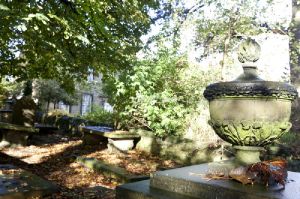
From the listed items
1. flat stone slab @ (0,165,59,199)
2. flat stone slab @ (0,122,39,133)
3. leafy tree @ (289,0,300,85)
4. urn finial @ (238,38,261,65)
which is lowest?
flat stone slab @ (0,165,59,199)

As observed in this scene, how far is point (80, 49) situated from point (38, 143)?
5.09 meters

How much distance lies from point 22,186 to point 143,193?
283 cm

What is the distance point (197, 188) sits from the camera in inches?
136

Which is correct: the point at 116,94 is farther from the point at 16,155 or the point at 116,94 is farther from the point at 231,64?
the point at 231,64

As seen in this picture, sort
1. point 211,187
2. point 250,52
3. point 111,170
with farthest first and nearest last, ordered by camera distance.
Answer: point 111,170, point 250,52, point 211,187

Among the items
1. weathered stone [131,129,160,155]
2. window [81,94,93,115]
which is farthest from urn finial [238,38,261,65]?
window [81,94,93,115]

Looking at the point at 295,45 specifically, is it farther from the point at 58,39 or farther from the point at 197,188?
the point at 197,188

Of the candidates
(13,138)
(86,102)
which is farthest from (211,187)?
(86,102)

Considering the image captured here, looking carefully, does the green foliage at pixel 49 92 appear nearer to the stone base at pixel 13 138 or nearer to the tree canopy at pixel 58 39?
the stone base at pixel 13 138

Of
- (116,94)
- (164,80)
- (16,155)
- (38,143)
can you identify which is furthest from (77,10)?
(38,143)

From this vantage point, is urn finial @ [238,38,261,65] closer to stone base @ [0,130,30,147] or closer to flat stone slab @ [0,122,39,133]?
flat stone slab @ [0,122,39,133]

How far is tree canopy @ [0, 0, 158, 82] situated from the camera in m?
6.88

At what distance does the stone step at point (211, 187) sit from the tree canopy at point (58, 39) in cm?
406

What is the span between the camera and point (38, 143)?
39.8 feet
